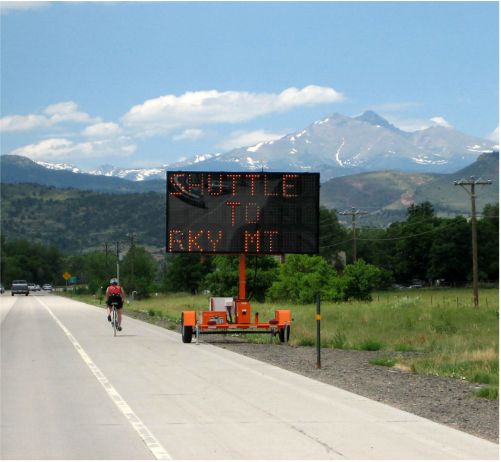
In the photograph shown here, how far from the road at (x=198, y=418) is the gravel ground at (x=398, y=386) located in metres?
0.42

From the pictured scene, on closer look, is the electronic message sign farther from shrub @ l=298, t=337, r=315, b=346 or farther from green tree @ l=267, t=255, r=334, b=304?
green tree @ l=267, t=255, r=334, b=304

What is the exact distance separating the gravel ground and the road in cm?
42

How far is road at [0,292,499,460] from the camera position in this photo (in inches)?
301

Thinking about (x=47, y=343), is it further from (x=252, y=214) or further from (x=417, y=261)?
(x=417, y=261)

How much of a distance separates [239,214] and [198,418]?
1181 cm

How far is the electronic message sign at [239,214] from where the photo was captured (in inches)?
819

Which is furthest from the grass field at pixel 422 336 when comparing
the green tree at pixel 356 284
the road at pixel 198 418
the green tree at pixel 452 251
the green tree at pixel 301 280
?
the green tree at pixel 452 251

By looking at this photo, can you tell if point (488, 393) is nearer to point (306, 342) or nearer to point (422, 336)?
point (306, 342)

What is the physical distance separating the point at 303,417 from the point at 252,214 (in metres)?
11.8

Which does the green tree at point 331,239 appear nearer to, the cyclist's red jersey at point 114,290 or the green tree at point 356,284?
the green tree at point 356,284

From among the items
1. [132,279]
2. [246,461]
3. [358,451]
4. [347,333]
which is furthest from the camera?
[132,279]

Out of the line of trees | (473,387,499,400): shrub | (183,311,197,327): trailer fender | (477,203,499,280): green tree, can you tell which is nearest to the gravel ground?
(473,387,499,400): shrub

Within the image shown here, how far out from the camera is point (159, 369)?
49.3 feet

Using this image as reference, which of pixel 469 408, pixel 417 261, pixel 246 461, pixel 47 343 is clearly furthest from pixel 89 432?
pixel 417 261
